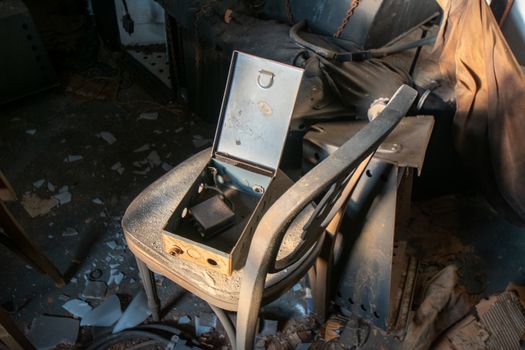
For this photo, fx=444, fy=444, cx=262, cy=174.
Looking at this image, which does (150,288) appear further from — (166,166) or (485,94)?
(485,94)

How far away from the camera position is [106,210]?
1.98m

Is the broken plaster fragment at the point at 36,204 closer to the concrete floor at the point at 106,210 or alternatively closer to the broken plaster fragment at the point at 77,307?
the concrete floor at the point at 106,210

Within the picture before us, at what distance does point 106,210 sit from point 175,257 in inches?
37.0

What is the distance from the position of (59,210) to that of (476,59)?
5.95 feet

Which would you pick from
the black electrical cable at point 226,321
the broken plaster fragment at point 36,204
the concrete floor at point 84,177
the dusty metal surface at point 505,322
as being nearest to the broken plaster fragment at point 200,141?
the concrete floor at point 84,177

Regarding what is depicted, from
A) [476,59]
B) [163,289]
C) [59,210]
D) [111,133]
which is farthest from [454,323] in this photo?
[111,133]

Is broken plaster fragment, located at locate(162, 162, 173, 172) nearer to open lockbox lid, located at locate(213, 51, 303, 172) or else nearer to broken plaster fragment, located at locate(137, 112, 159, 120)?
broken plaster fragment, located at locate(137, 112, 159, 120)

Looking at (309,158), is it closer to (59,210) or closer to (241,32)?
(241,32)

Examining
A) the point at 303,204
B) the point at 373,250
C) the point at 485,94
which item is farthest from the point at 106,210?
the point at 485,94

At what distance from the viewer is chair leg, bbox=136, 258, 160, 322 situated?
1340 millimetres

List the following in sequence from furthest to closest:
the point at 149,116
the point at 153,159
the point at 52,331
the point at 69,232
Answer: the point at 149,116
the point at 153,159
the point at 69,232
the point at 52,331

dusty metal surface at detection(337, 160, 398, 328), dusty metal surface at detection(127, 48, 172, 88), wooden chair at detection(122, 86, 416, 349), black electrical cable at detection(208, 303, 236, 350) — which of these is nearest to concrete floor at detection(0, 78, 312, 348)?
dusty metal surface at detection(127, 48, 172, 88)

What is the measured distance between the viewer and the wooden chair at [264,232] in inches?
29.8

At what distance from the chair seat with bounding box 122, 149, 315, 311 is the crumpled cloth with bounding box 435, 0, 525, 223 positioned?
84 cm
